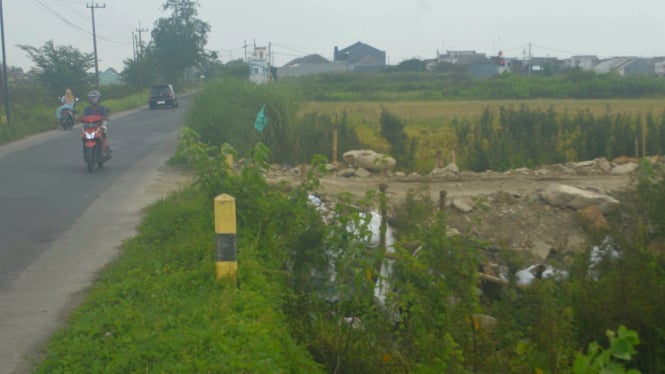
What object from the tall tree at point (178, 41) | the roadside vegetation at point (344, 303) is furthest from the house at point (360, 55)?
the roadside vegetation at point (344, 303)

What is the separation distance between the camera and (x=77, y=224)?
10.0 m

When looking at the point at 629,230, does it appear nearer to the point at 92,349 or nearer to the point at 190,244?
the point at 190,244

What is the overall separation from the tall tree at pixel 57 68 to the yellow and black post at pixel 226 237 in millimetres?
40692

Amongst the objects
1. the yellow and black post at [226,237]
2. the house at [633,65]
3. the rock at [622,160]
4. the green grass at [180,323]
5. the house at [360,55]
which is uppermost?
the house at [360,55]

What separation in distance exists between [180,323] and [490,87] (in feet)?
190

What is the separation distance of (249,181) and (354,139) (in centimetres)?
1260

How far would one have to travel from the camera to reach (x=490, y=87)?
6062 centimetres

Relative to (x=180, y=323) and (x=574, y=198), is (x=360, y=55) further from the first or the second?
(x=180, y=323)

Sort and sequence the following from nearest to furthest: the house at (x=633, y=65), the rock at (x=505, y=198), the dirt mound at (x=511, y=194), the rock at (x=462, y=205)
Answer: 1. the dirt mound at (x=511, y=194)
2. the rock at (x=462, y=205)
3. the rock at (x=505, y=198)
4. the house at (x=633, y=65)

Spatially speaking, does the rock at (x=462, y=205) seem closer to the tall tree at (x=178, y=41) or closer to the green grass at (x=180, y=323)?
the green grass at (x=180, y=323)

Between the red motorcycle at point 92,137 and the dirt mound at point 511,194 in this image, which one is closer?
the dirt mound at point 511,194

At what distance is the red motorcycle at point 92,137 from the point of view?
15.2 m

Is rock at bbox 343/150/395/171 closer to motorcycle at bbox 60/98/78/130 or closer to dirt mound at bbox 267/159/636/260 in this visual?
dirt mound at bbox 267/159/636/260

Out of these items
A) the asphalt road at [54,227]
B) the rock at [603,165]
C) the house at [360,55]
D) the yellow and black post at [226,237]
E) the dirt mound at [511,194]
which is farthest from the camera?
the house at [360,55]
